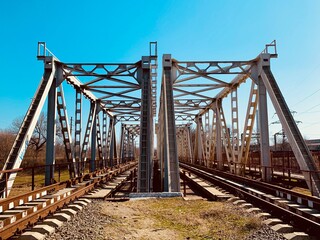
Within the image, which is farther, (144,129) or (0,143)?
(0,143)

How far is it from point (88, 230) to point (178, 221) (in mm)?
2088

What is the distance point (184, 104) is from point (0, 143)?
35860mm

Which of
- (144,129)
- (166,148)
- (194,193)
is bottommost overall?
(194,193)

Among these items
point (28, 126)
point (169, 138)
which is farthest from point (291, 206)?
point (28, 126)

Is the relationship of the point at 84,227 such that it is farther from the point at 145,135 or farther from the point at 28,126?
the point at 145,135

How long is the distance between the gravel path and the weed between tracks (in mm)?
176

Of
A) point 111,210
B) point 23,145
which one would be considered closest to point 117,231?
point 111,210

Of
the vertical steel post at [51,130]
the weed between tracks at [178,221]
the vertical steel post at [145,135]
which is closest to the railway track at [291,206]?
the weed between tracks at [178,221]

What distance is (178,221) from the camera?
6641mm

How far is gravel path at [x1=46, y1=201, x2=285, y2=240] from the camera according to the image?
5.43 metres

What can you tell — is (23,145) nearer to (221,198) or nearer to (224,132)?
(221,198)

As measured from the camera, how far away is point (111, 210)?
7816mm

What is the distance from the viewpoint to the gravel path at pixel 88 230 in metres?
5.43

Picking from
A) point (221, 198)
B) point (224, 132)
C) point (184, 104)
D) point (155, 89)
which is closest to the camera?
point (221, 198)
